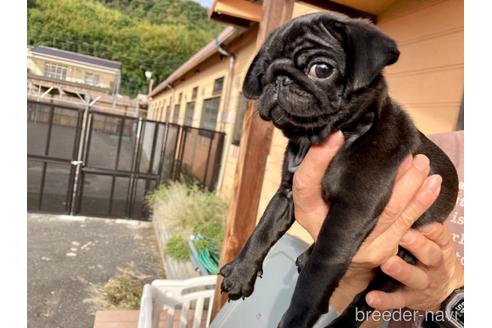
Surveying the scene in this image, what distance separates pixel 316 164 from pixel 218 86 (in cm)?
897

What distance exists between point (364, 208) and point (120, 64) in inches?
1719

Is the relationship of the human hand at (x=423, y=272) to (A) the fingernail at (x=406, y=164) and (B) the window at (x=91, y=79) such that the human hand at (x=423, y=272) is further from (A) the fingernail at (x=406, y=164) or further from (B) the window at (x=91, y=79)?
(B) the window at (x=91, y=79)

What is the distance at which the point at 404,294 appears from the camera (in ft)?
4.68

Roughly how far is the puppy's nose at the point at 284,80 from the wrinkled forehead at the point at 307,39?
6cm

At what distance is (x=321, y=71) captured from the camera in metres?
1.19

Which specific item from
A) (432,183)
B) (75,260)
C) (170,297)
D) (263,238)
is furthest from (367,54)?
(75,260)

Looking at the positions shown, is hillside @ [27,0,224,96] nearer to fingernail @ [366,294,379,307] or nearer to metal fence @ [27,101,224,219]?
metal fence @ [27,101,224,219]

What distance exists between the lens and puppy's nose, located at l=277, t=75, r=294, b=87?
4.01 feet

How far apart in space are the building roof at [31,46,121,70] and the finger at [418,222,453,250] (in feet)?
86.0

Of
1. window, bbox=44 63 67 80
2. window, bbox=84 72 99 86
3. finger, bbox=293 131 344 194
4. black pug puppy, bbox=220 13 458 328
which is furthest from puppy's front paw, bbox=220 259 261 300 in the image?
window, bbox=84 72 99 86
